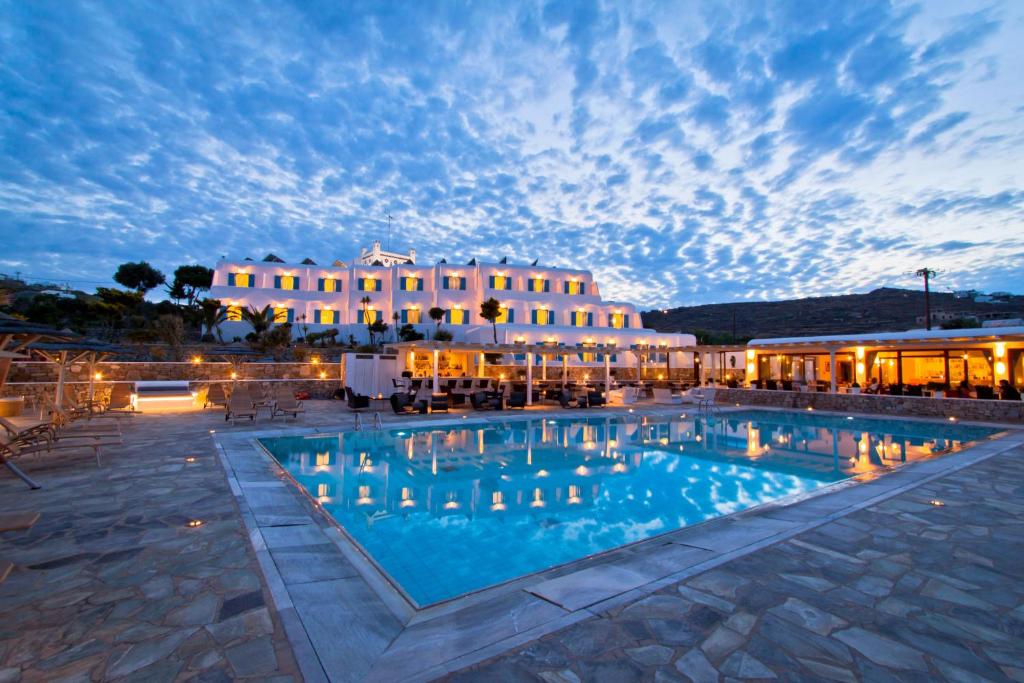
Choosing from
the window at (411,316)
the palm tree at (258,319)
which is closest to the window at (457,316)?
the window at (411,316)

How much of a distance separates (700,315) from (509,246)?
37.7 meters

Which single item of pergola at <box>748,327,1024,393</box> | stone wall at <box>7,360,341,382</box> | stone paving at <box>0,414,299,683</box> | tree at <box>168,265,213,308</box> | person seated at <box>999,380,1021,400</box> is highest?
tree at <box>168,265,213,308</box>

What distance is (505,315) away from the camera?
3675cm

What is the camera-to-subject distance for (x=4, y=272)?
180 ft

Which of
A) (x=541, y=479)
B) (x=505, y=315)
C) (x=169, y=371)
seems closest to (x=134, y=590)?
(x=541, y=479)

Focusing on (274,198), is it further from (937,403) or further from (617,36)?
(937,403)

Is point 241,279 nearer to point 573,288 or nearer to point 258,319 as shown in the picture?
point 258,319

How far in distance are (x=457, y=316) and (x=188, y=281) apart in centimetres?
3139

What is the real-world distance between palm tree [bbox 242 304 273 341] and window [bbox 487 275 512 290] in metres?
17.2

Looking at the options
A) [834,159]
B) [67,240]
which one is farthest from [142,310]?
[834,159]

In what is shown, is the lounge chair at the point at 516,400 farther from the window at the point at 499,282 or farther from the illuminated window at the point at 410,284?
the illuminated window at the point at 410,284

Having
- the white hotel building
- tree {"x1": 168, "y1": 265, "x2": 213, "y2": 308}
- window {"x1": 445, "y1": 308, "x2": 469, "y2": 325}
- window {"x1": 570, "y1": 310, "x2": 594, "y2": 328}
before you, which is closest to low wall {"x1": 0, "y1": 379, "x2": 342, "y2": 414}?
the white hotel building

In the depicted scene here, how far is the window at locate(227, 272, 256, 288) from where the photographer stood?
116ft

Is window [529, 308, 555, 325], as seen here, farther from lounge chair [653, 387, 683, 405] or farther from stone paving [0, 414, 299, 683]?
stone paving [0, 414, 299, 683]
